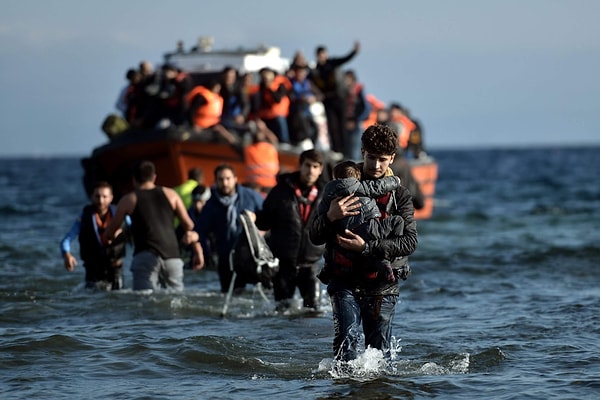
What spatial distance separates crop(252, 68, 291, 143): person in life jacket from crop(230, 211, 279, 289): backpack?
8.79 meters

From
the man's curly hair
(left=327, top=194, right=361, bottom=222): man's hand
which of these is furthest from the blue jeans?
the man's curly hair

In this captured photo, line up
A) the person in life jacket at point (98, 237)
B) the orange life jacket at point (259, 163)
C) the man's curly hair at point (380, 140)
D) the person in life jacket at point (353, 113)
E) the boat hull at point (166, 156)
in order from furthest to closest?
the person in life jacket at point (353, 113), the boat hull at point (166, 156), the orange life jacket at point (259, 163), the person in life jacket at point (98, 237), the man's curly hair at point (380, 140)

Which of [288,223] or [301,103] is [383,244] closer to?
[288,223]

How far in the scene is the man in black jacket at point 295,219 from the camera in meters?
10.3

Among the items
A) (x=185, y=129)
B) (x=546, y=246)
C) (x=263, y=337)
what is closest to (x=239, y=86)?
(x=185, y=129)

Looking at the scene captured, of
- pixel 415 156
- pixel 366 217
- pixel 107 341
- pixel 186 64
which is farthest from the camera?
pixel 415 156

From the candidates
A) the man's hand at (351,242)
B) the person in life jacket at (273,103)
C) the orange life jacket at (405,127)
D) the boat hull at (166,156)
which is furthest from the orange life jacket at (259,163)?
the man's hand at (351,242)

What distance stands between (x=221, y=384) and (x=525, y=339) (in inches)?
116

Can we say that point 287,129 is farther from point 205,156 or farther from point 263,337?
point 263,337

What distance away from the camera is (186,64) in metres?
23.0

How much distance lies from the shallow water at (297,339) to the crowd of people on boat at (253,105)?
3.21m

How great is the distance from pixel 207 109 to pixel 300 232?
9.23 m

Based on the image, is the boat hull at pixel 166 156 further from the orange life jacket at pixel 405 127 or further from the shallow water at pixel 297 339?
the orange life jacket at pixel 405 127

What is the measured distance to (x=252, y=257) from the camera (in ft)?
36.2
